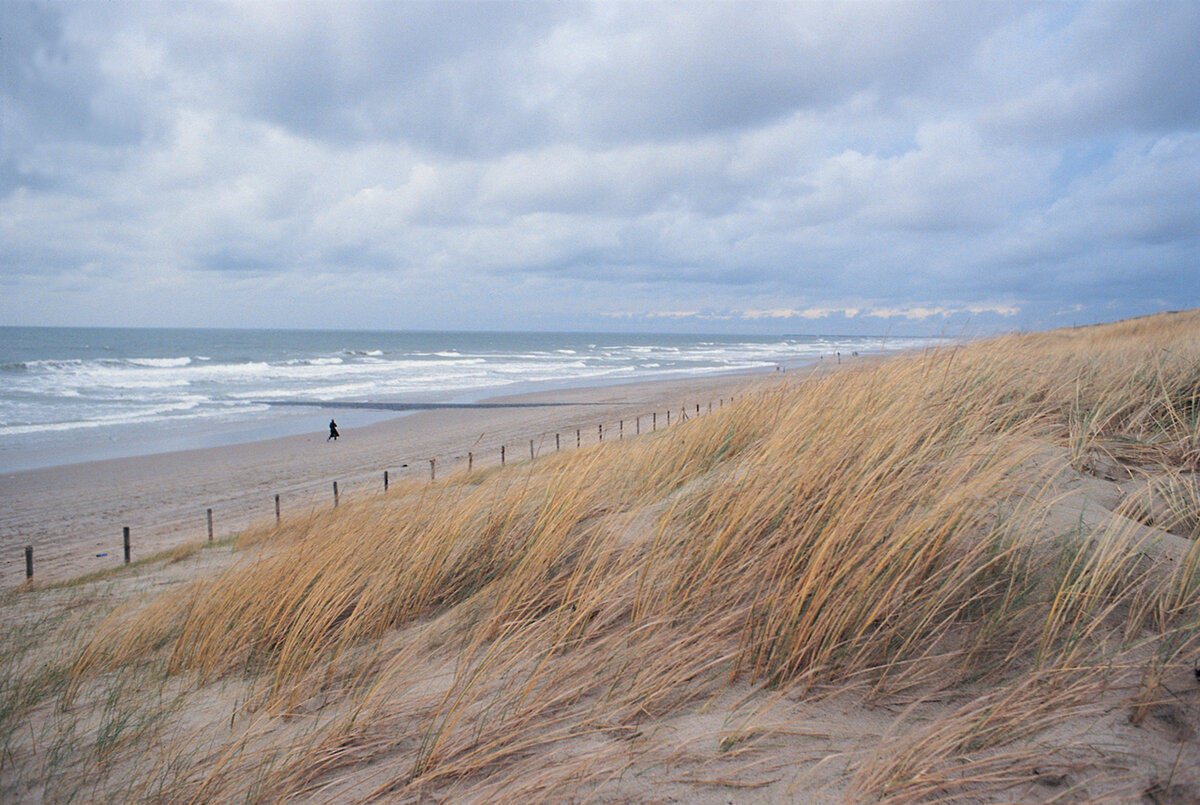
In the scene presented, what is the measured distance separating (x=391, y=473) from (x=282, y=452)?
21.4 feet

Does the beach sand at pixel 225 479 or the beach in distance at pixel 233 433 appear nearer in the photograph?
the beach sand at pixel 225 479

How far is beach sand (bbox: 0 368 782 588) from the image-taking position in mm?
12531

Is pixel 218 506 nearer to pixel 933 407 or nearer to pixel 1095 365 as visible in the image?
pixel 933 407

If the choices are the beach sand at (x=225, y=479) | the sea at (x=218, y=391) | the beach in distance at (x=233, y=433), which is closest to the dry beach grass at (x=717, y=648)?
Answer: the beach in distance at (x=233, y=433)

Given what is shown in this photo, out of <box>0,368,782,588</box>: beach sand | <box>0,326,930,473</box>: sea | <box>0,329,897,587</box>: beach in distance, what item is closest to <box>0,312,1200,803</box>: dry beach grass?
<box>0,329,897,587</box>: beach in distance

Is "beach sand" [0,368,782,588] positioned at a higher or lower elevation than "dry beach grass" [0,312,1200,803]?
lower

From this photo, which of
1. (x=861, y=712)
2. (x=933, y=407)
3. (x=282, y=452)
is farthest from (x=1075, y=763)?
(x=282, y=452)

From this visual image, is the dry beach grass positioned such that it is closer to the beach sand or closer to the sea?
the beach sand

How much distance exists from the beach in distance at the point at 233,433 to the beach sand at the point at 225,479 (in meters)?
0.06

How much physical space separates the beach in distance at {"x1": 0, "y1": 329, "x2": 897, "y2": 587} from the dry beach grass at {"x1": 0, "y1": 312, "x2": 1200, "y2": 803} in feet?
11.0

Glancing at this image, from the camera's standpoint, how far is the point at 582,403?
3469 centimetres

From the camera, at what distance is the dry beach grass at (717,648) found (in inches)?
75.1

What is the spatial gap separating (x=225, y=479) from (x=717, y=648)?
774 inches

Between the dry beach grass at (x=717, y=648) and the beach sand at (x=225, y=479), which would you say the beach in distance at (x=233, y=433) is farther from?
the dry beach grass at (x=717, y=648)
